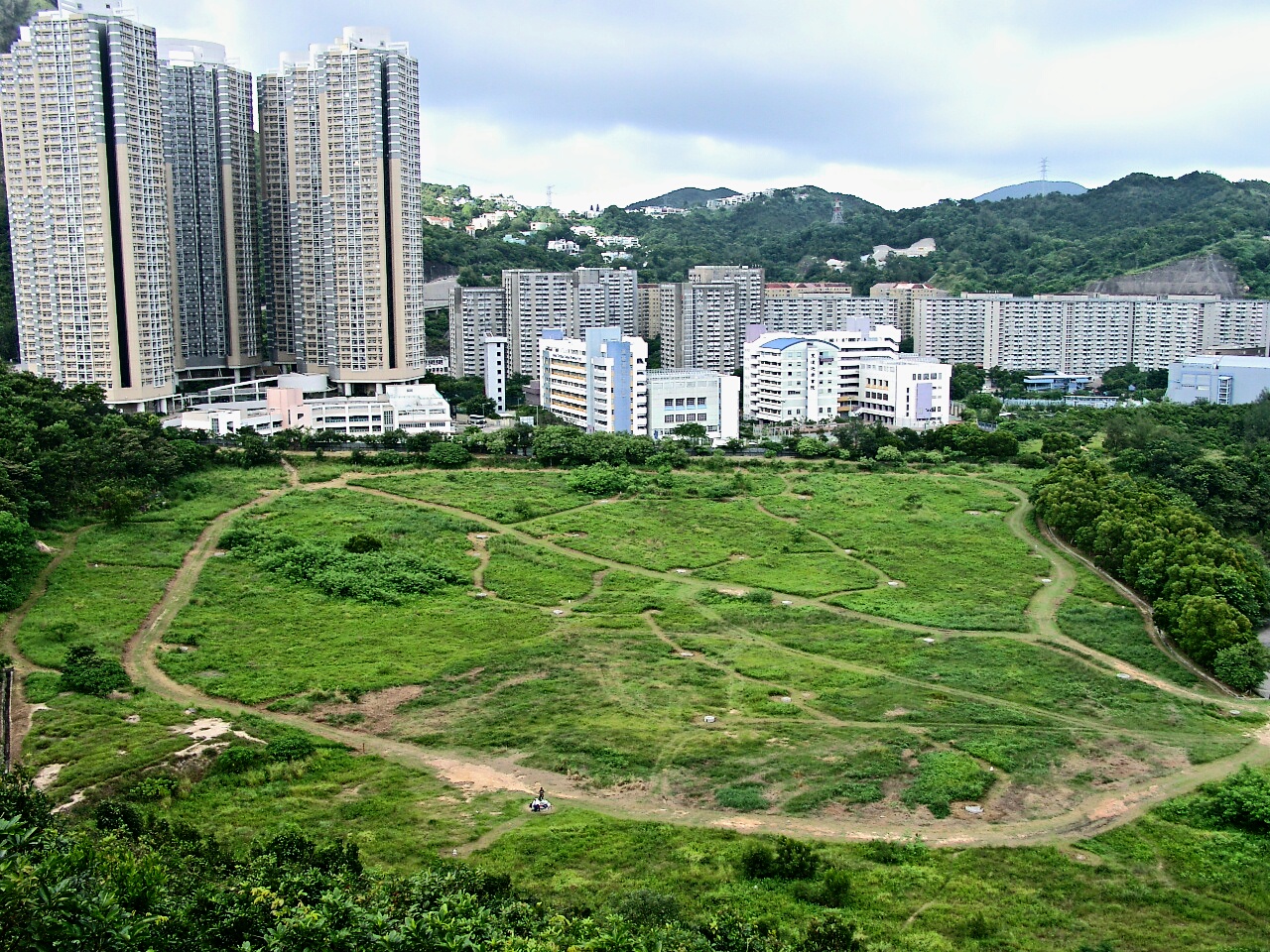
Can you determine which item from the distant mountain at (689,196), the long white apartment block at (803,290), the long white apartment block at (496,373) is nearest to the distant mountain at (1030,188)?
the distant mountain at (689,196)

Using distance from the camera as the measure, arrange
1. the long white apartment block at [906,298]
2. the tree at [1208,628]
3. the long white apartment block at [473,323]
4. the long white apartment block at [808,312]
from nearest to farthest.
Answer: the tree at [1208,628] < the long white apartment block at [473,323] < the long white apartment block at [808,312] < the long white apartment block at [906,298]

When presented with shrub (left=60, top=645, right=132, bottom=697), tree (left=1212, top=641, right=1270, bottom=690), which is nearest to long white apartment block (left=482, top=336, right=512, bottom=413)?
shrub (left=60, top=645, right=132, bottom=697)

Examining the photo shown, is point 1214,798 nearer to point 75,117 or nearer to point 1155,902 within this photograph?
point 1155,902

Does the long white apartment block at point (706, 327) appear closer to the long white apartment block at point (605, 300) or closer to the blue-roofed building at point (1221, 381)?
the long white apartment block at point (605, 300)

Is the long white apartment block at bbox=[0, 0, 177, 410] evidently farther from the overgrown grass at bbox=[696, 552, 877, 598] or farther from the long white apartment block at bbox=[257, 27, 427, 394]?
the overgrown grass at bbox=[696, 552, 877, 598]

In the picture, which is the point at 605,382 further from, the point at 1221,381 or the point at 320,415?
the point at 1221,381
